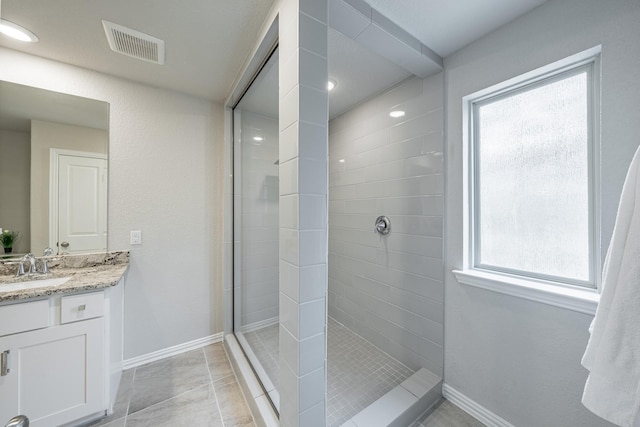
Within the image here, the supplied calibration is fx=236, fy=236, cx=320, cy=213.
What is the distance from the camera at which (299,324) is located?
3.24 feet

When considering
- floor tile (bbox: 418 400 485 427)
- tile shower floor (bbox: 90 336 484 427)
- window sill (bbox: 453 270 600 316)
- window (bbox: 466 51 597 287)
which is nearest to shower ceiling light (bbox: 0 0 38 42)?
tile shower floor (bbox: 90 336 484 427)

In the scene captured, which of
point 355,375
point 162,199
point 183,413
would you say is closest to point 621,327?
point 355,375

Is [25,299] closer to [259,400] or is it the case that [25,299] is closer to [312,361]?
[259,400]

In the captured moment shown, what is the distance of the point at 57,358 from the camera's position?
1.28 m

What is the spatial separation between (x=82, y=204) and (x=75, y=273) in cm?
50

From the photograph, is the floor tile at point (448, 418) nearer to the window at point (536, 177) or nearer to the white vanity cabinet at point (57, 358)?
the window at point (536, 177)

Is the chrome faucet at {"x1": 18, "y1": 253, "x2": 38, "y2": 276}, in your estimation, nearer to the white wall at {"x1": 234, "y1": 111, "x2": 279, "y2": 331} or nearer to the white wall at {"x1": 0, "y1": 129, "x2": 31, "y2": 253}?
the white wall at {"x1": 0, "y1": 129, "x2": 31, "y2": 253}

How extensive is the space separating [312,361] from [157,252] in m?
1.72

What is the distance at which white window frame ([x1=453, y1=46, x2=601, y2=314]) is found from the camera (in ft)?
3.65

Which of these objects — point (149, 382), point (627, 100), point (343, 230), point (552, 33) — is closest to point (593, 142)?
point (627, 100)

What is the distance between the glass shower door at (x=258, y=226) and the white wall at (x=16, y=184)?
1352mm

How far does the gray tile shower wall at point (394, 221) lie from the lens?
5.60ft

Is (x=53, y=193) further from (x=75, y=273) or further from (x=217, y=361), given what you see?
(x=217, y=361)

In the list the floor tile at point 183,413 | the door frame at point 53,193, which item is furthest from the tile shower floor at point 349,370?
the door frame at point 53,193
